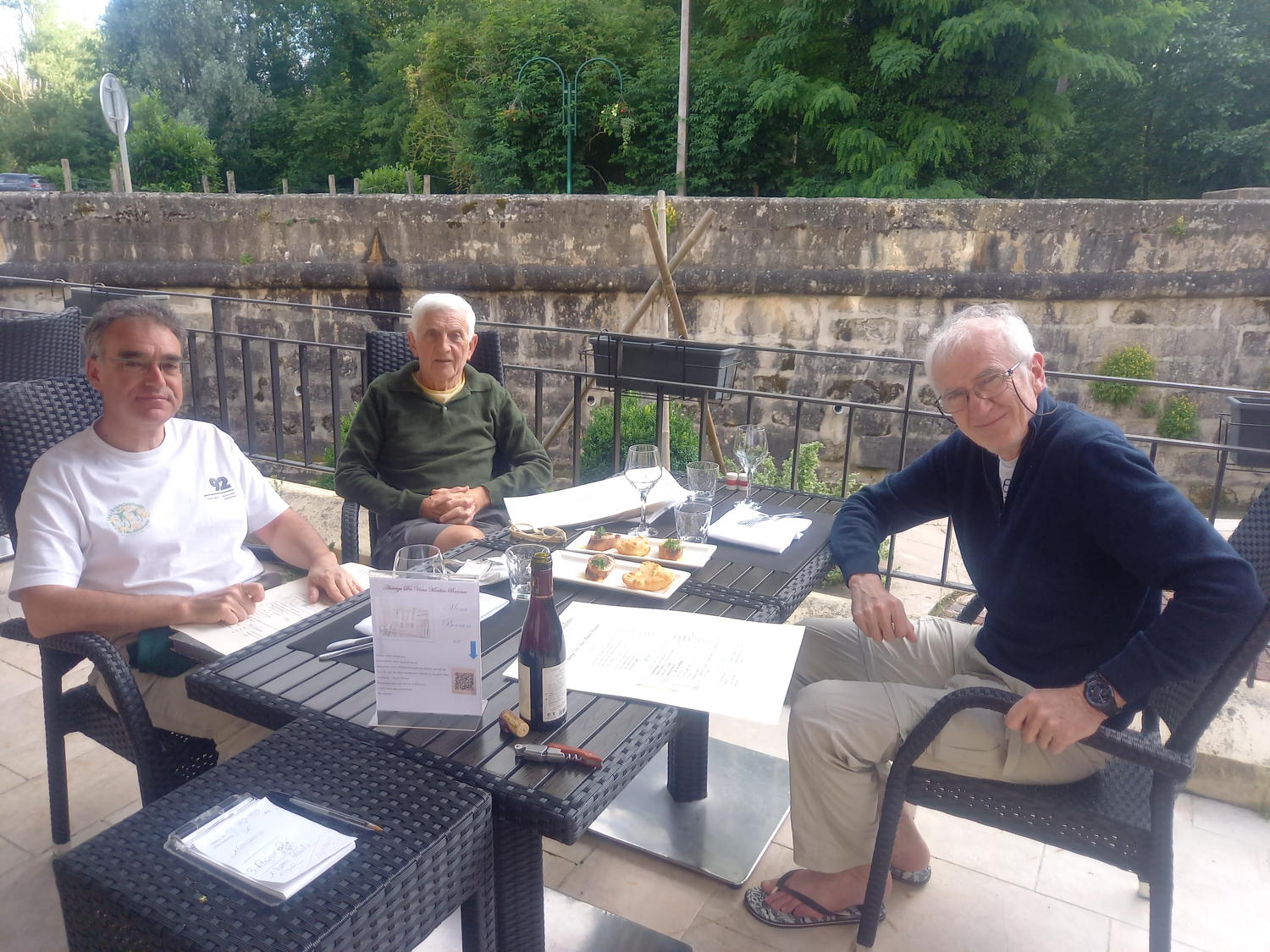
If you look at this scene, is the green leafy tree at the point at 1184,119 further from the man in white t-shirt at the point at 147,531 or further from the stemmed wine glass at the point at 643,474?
the man in white t-shirt at the point at 147,531

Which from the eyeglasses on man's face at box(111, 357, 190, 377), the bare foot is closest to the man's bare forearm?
the eyeglasses on man's face at box(111, 357, 190, 377)

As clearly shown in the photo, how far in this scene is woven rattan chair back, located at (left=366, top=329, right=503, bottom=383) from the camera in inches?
118

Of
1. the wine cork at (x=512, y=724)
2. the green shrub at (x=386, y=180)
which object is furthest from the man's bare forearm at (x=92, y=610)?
the green shrub at (x=386, y=180)

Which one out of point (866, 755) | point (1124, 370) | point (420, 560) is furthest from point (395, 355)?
point (1124, 370)

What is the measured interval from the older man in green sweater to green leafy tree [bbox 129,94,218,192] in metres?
16.6

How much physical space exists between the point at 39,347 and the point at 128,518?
197 centimetres

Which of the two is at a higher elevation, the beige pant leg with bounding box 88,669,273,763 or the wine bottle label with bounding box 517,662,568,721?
the wine bottle label with bounding box 517,662,568,721

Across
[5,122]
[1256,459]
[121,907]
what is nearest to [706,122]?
[1256,459]

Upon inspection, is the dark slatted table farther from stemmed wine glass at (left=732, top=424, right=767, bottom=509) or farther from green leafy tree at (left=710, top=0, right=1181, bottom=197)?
green leafy tree at (left=710, top=0, right=1181, bottom=197)

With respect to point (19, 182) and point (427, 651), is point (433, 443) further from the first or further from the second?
point (19, 182)

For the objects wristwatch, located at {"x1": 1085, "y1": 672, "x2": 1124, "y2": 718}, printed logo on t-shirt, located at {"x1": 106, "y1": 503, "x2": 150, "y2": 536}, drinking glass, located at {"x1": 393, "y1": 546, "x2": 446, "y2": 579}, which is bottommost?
wristwatch, located at {"x1": 1085, "y1": 672, "x2": 1124, "y2": 718}

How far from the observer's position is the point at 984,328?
5.42 ft

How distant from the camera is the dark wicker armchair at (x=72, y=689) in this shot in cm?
157

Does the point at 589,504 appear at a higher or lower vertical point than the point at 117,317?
lower
